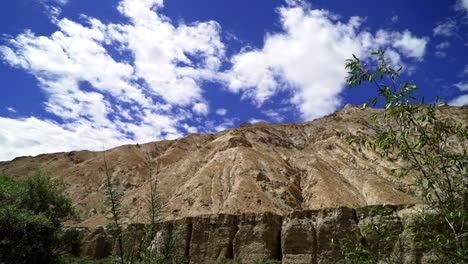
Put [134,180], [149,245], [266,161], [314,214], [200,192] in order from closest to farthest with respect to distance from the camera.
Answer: [149,245] < [314,214] < [200,192] < [266,161] < [134,180]

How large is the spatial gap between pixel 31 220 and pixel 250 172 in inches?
1546

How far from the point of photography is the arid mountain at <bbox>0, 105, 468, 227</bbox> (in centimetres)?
4819

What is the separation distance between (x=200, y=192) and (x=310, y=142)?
36742 millimetres

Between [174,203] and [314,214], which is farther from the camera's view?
[174,203]

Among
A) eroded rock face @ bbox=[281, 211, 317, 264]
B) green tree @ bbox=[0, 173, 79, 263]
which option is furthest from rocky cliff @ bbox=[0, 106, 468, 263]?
green tree @ bbox=[0, 173, 79, 263]

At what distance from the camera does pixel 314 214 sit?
32.3 metres

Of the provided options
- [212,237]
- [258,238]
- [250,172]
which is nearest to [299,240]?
[258,238]

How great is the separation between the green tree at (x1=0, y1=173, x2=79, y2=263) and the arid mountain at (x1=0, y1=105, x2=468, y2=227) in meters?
9.13

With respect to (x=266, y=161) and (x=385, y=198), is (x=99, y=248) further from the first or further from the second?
(x=385, y=198)

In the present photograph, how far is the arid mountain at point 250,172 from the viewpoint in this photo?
48188mm

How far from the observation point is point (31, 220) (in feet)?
62.8

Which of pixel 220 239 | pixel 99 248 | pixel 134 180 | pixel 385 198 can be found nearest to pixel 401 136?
pixel 220 239

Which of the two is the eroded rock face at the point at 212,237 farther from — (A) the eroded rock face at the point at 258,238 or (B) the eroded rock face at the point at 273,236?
(A) the eroded rock face at the point at 258,238

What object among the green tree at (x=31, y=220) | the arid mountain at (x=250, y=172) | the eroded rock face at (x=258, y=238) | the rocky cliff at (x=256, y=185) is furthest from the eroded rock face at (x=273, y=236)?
the green tree at (x=31, y=220)
